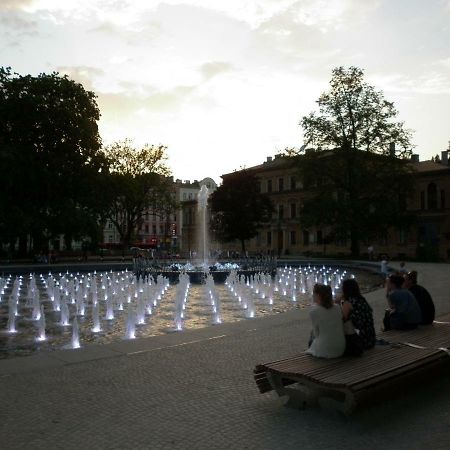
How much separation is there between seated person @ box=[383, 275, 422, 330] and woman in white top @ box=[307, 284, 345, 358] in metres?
2.49

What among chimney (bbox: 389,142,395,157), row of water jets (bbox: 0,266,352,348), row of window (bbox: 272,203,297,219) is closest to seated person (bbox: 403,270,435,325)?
row of water jets (bbox: 0,266,352,348)

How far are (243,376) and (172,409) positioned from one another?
1.82 metres

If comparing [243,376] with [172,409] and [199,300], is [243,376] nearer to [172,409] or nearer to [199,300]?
[172,409]

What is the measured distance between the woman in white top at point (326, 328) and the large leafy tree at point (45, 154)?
38629mm

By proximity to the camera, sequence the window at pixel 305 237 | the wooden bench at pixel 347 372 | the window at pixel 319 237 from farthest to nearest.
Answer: the window at pixel 305 237 < the window at pixel 319 237 < the wooden bench at pixel 347 372

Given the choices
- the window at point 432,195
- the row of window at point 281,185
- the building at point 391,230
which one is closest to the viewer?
the building at point 391,230

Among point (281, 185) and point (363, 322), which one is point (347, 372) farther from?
point (281, 185)

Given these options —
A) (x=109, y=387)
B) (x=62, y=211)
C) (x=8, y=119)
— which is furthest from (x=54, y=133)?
(x=109, y=387)

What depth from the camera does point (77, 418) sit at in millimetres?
6082

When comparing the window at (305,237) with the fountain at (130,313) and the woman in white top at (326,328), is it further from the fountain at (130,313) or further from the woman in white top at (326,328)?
the woman in white top at (326,328)

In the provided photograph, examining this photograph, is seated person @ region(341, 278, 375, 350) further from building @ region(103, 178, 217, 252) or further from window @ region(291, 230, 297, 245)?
building @ region(103, 178, 217, 252)

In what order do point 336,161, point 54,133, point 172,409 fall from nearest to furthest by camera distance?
point 172,409
point 54,133
point 336,161

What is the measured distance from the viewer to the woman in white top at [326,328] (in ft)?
21.6

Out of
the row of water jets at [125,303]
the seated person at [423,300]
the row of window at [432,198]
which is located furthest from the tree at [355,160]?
the seated person at [423,300]
